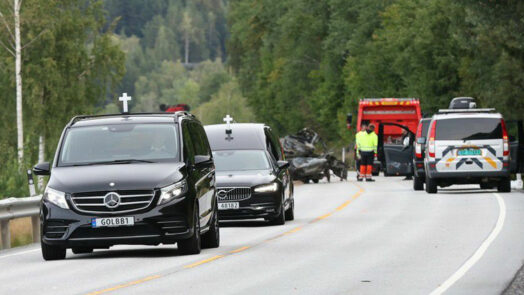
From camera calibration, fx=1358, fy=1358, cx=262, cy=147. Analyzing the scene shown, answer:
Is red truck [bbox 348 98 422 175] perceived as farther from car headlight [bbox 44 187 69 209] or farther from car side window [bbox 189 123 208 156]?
car headlight [bbox 44 187 69 209]

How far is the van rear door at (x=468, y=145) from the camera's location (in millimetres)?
31375

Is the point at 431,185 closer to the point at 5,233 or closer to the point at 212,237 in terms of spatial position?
the point at 5,233

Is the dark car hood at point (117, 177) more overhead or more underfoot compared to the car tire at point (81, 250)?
more overhead

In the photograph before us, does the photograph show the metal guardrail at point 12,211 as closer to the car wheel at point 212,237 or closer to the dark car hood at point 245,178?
the dark car hood at point 245,178

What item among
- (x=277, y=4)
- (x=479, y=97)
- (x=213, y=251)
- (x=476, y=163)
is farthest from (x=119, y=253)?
(x=277, y=4)

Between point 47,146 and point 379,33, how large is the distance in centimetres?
2989

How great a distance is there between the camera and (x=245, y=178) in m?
22.7

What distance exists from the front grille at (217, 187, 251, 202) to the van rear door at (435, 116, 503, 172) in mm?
9963

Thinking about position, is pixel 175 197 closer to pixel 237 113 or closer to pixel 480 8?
pixel 480 8

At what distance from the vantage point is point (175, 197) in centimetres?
1599

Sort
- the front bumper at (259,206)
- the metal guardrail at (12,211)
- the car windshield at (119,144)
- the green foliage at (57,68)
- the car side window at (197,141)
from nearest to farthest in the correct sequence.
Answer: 1. the car windshield at (119,144)
2. the car side window at (197,141)
3. the metal guardrail at (12,211)
4. the front bumper at (259,206)
5. the green foliage at (57,68)

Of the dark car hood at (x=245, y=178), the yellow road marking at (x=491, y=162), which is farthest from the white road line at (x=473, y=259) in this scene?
the yellow road marking at (x=491, y=162)

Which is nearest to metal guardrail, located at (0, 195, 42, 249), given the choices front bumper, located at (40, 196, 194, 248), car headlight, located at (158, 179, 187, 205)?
front bumper, located at (40, 196, 194, 248)

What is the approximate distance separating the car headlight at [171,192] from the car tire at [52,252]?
1.56 meters
